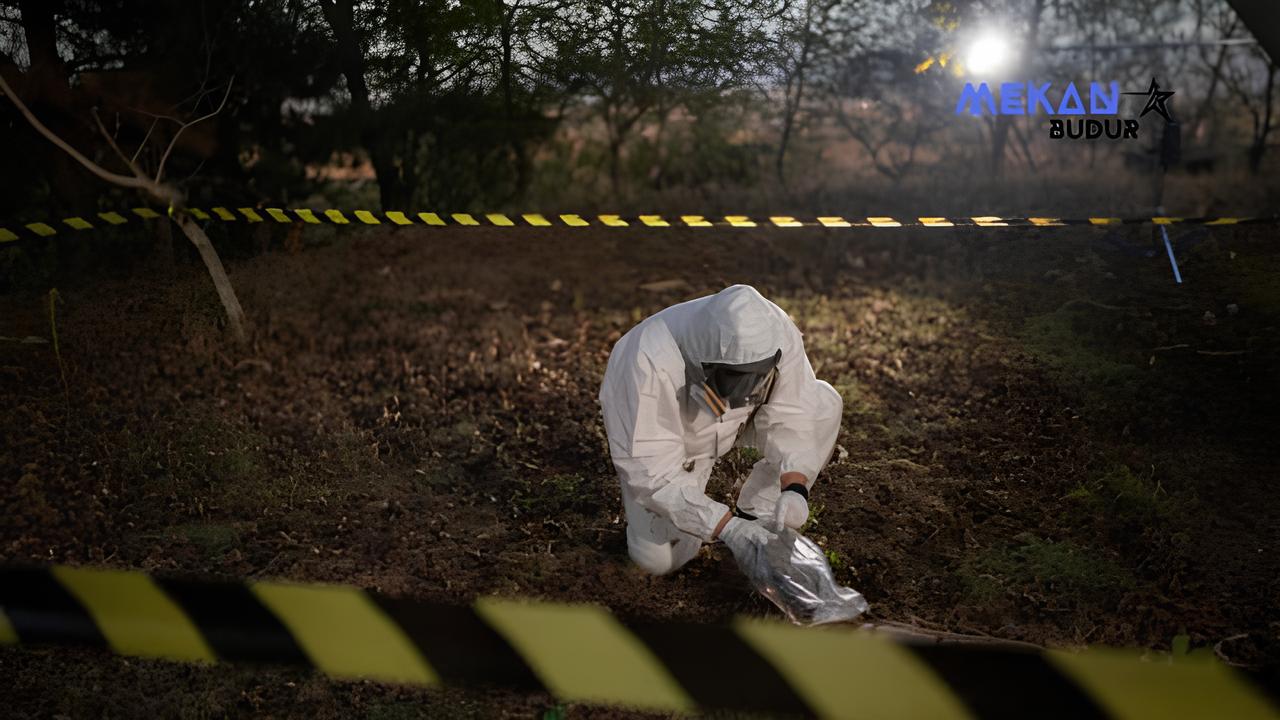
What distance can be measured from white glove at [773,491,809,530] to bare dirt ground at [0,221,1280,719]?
486mm

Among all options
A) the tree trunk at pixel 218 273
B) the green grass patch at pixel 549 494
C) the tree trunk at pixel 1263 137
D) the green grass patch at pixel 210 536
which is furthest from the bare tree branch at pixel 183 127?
the tree trunk at pixel 1263 137

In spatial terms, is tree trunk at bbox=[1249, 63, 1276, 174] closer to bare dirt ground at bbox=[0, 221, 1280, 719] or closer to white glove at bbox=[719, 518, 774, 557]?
bare dirt ground at bbox=[0, 221, 1280, 719]

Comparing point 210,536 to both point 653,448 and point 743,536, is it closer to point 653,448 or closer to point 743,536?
point 653,448

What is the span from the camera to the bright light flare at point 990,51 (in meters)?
8.85

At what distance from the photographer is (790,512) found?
3.56m

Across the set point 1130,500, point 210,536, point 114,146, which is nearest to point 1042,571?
point 1130,500

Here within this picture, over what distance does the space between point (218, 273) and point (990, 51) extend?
6.54 meters

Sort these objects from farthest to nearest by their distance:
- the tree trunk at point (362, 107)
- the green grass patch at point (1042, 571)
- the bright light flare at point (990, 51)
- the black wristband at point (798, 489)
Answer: the bright light flare at point (990, 51) → the tree trunk at point (362, 107) → the green grass patch at point (1042, 571) → the black wristband at point (798, 489)

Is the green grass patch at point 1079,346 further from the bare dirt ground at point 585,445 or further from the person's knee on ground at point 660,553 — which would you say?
the person's knee on ground at point 660,553

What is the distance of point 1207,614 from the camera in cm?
376

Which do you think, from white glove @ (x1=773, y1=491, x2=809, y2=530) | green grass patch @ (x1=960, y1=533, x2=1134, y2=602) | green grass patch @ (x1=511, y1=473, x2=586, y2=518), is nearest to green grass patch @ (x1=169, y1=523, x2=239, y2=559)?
green grass patch @ (x1=511, y1=473, x2=586, y2=518)

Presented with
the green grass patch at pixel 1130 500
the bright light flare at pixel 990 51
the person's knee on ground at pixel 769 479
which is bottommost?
the green grass patch at pixel 1130 500

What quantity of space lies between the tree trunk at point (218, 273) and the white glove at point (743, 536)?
3.91 metres

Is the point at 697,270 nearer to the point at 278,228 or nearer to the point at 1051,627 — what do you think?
the point at 278,228
